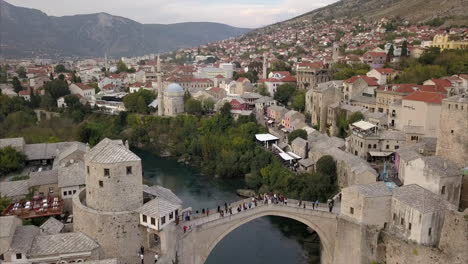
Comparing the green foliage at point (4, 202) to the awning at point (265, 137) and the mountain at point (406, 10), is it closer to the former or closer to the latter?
the awning at point (265, 137)

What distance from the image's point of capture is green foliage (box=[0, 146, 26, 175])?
29.0 meters

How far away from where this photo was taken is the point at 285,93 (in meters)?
49.0

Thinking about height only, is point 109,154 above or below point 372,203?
above

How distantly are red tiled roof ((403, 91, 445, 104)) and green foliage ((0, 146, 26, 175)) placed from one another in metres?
28.7

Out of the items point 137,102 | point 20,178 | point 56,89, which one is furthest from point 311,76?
point 56,89

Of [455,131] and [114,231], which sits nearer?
[114,231]

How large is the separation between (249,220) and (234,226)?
1037 millimetres

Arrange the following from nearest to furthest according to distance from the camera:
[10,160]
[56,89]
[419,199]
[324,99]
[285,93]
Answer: [419,199], [10,160], [324,99], [285,93], [56,89]

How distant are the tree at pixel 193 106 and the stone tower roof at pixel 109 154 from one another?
34391mm

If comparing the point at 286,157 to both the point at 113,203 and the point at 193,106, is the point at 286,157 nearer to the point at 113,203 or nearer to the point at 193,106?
the point at 193,106

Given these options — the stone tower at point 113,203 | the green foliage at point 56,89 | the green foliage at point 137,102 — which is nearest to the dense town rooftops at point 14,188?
the stone tower at point 113,203

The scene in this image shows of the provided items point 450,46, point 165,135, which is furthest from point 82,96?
point 450,46

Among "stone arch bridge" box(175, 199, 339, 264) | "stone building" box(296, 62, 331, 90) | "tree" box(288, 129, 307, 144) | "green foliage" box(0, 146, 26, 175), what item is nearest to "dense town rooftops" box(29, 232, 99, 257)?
"stone arch bridge" box(175, 199, 339, 264)

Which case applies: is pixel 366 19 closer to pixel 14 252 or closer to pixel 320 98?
pixel 320 98
